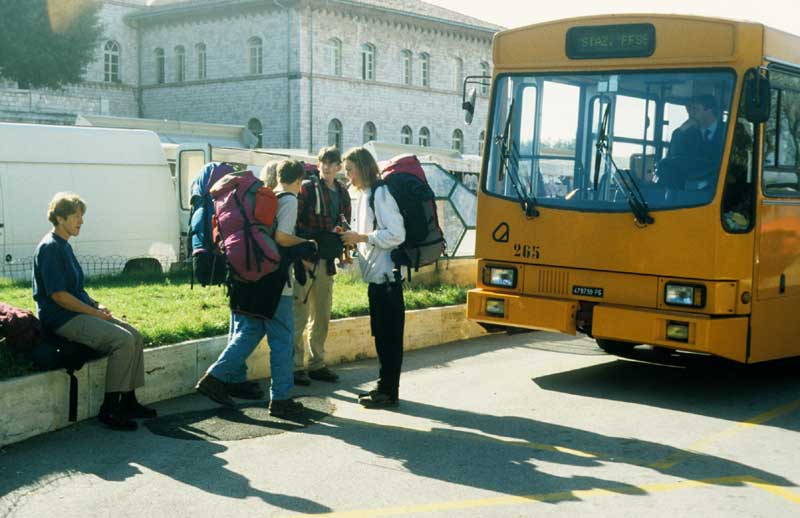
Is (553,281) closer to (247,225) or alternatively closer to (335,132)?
(247,225)

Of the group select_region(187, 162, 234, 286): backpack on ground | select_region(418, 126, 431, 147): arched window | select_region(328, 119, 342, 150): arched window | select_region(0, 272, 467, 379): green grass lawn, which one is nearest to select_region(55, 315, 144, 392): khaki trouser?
select_region(0, 272, 467, 379): green grass lawn

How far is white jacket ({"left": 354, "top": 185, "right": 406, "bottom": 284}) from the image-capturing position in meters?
8.29

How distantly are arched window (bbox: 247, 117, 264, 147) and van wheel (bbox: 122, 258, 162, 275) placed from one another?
3474cm

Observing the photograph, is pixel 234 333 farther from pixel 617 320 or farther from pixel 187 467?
pixel 617 320

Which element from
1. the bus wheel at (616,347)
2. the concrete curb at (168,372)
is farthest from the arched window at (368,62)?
the bus wheel at (616,347)

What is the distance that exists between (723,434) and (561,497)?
210 centimetres

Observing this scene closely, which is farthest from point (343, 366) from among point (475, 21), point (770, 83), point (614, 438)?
point (475, 21)

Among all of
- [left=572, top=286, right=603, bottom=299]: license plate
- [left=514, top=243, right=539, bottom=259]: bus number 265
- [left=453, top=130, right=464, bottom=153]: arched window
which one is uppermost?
[left=453, top=130, right=464, bottom=153]: arched window

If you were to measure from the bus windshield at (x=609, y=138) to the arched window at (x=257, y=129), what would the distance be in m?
43.4

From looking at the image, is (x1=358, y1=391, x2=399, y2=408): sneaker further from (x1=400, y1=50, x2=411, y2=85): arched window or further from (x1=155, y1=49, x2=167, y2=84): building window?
(x1=155, y1=49, x2=167, y2=84): building window

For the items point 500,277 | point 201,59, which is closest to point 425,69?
point 201,59

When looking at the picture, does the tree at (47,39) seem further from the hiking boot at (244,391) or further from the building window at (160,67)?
the hiking boot at (244,391)

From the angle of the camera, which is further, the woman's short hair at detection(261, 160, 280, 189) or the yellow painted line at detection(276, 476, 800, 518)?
the woman's short hair at detection(261, 160, 280, 189)

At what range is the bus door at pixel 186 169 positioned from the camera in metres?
20.6
